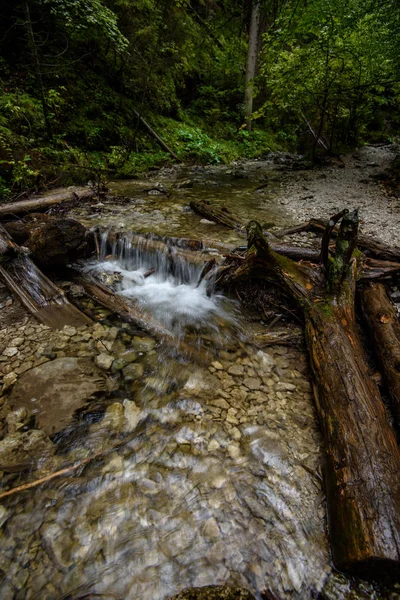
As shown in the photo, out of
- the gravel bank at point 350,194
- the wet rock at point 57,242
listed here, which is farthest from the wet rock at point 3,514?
the gravel bank at point 350,194

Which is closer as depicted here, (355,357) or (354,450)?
(354,450)

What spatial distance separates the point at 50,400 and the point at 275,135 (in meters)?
21.0

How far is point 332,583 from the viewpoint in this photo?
1.62 metres

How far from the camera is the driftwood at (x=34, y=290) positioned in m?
3.52

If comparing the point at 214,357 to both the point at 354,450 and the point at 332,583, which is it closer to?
the point at 354,450

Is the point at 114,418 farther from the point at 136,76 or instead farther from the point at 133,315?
the point at 136,76

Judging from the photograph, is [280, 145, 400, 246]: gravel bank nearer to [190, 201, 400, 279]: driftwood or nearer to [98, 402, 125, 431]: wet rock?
[190, 201, 400, 279]: driftwood

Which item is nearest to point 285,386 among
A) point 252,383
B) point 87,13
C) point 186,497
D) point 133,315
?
point 252,383

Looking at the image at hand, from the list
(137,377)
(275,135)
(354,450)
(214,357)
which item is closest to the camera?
(354,450)

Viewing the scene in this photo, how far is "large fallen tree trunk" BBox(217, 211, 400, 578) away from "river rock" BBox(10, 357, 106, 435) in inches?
78.8

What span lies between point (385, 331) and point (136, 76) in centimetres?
1190

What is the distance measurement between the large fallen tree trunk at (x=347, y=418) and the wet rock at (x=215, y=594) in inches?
23.3

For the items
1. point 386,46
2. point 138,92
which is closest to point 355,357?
point 386,46

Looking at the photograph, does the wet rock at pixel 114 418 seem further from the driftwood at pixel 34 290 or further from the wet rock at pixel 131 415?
the driftwood at pixel 34 290
